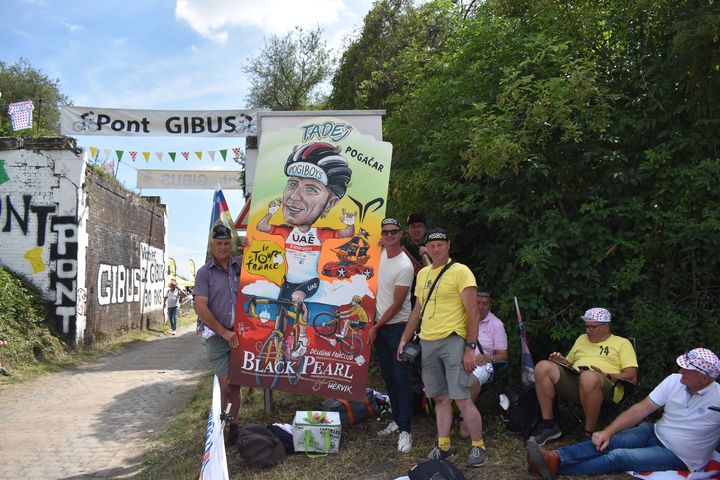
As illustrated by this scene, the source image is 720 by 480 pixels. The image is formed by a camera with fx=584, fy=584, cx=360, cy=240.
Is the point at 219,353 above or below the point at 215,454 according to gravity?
above

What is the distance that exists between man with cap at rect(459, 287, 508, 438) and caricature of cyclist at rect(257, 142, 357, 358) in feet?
4.64

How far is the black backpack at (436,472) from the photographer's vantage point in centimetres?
389

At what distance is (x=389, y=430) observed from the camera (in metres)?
5.39

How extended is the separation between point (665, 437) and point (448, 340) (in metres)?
1.62

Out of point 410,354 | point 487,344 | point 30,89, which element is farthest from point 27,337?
point 30,89

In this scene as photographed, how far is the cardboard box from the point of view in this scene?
5.00m

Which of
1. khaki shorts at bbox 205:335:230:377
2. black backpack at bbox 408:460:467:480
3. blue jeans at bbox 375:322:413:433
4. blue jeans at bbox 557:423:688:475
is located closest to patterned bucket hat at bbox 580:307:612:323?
blue jeans at bbox 557:423:688:475

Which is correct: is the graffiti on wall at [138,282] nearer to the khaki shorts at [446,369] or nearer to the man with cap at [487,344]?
the man with cap at [487,344]

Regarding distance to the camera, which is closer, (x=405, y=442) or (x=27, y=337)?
(x=405, y=442)

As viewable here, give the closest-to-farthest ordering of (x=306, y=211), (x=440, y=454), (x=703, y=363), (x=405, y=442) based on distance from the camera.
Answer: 1. (x=703, y=363)
2. (x=440, y=454)
3. (x=405, y=442)
4. (x=306, y=211)

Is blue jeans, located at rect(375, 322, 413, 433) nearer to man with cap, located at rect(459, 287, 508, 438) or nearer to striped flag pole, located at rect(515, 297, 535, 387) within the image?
man with cap, located at rect(459, 287, 508, 438)

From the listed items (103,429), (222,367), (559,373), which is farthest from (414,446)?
(103,429)

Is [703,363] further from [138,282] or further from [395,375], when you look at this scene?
[138,282]

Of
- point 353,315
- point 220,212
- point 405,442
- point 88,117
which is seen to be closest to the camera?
point 405,442
